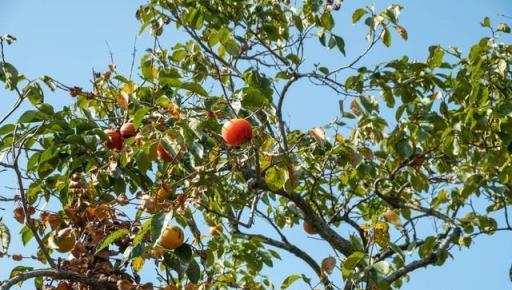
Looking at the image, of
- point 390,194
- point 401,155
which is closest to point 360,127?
point 401,155

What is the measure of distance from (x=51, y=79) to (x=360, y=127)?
1641 mm

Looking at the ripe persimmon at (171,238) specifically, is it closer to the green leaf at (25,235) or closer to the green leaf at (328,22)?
the green leaf at (25,235)

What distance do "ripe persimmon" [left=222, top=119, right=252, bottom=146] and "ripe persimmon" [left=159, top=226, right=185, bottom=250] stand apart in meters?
0.39

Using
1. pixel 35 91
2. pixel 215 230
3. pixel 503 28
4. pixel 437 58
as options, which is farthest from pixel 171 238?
pixel 503 28

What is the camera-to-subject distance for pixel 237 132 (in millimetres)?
2211

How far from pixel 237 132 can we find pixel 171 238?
1.49 feet

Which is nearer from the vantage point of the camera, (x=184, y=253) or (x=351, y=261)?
(x=184, y=253)

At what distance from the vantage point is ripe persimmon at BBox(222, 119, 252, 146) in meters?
2.21

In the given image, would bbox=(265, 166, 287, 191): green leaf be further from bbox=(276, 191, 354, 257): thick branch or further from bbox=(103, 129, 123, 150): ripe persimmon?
bbox=(276, 191, 354, 257): thick branch

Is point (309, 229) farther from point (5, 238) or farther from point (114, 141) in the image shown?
point (5, 238)

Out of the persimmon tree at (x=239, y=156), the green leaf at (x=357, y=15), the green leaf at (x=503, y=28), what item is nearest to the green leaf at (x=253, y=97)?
the persimmon tree at (x=239, y=156)

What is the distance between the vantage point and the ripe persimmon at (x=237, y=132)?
2211 millimetres

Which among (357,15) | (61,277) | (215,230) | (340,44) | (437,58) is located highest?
(357,15)

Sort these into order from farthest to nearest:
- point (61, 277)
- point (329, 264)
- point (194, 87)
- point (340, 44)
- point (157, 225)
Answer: point (340, 44) → point (329, 264) → point (194, 87) → point (61, 277) → point (157, 225)
